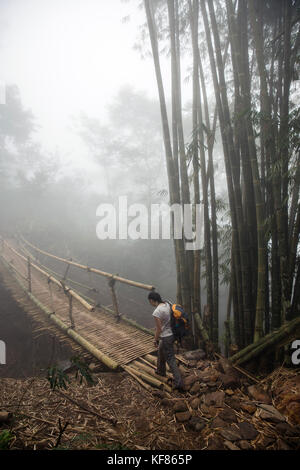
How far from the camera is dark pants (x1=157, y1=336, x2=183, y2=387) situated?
275 centimetres

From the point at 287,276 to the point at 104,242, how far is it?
47.8 feet

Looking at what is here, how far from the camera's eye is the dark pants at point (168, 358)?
108 inches

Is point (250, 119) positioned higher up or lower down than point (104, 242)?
higher up

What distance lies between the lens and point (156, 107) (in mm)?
17328

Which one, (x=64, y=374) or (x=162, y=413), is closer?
(x=64, y=374)

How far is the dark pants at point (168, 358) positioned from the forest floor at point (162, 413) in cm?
15

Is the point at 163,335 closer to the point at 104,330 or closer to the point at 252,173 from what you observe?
the point at 104,330

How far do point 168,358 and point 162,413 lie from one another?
A: 60 cm

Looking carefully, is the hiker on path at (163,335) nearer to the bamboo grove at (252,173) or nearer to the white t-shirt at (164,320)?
the white t-shirt at (164,320)

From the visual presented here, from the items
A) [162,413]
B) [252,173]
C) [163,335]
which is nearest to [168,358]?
[163,335]

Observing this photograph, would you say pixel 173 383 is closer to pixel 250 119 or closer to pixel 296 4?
pixel 250 119

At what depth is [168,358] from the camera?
2887 mm

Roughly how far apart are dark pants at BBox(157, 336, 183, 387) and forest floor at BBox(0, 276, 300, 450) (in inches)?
6.0
